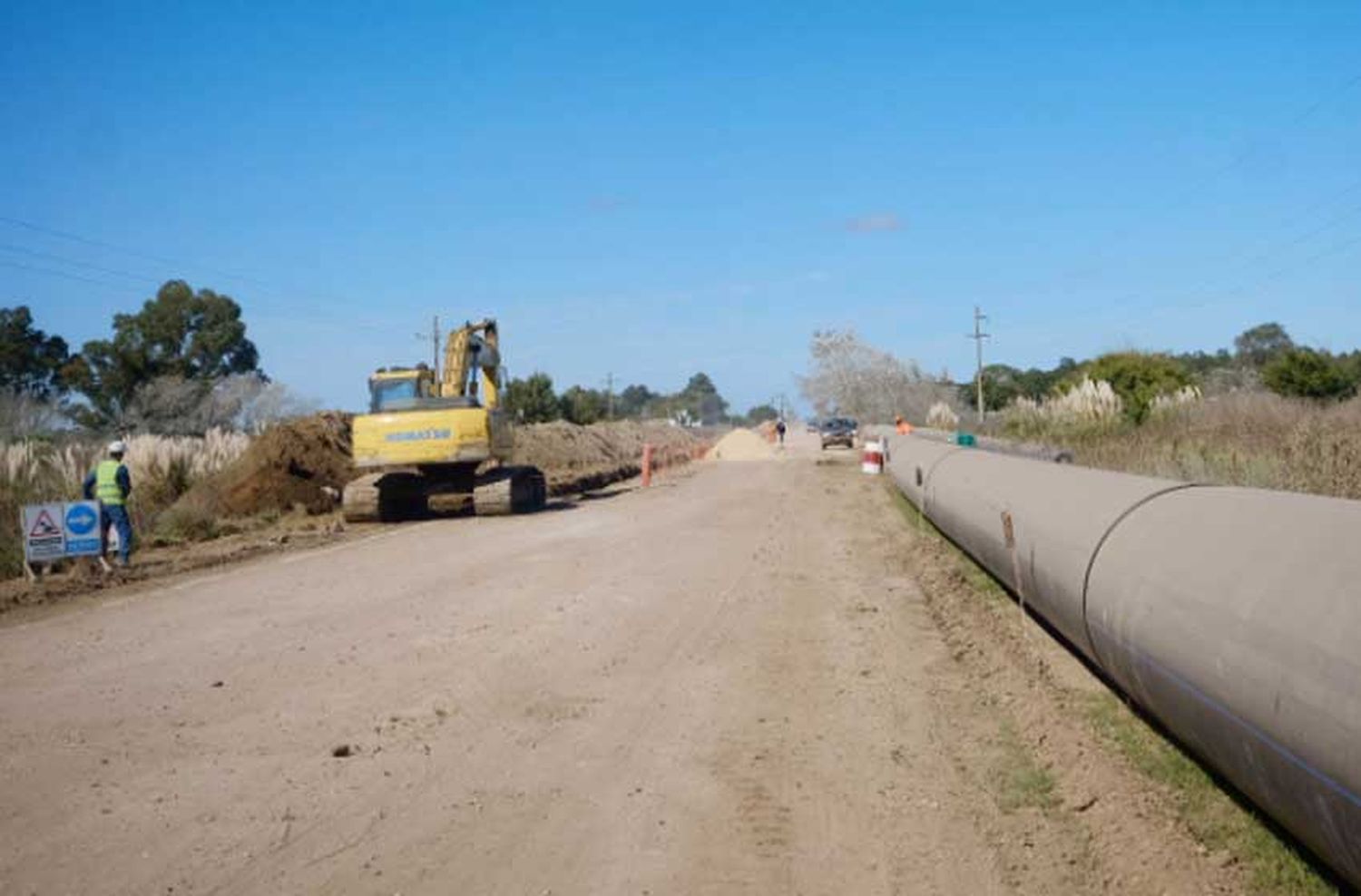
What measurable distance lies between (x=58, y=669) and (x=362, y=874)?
5.62 metres

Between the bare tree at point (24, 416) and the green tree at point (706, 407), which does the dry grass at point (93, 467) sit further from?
the green tree at point (706, 407)

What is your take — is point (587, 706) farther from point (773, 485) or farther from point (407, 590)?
point (773, 485)

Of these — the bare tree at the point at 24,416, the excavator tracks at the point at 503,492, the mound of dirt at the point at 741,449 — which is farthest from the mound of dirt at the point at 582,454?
the bare tree at the point at 24,416

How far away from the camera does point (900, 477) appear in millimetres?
21594

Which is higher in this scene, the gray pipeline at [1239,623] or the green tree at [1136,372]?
the green tree at [1136,372]

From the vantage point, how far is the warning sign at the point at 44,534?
15.2 m

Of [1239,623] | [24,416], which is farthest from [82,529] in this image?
[24,416]

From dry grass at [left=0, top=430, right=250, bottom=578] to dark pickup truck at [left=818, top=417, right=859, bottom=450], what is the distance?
119 ft

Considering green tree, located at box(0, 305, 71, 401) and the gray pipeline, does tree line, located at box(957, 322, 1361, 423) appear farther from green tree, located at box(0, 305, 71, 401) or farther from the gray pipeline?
green tree, located at box(0, 305, 71, 401)

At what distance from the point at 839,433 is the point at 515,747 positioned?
177 ft

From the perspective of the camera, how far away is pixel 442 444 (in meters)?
21.5

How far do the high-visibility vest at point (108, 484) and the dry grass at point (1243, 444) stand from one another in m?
13.9

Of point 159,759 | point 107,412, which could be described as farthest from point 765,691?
point 107,412

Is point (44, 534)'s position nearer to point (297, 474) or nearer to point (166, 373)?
point (297, 474)
